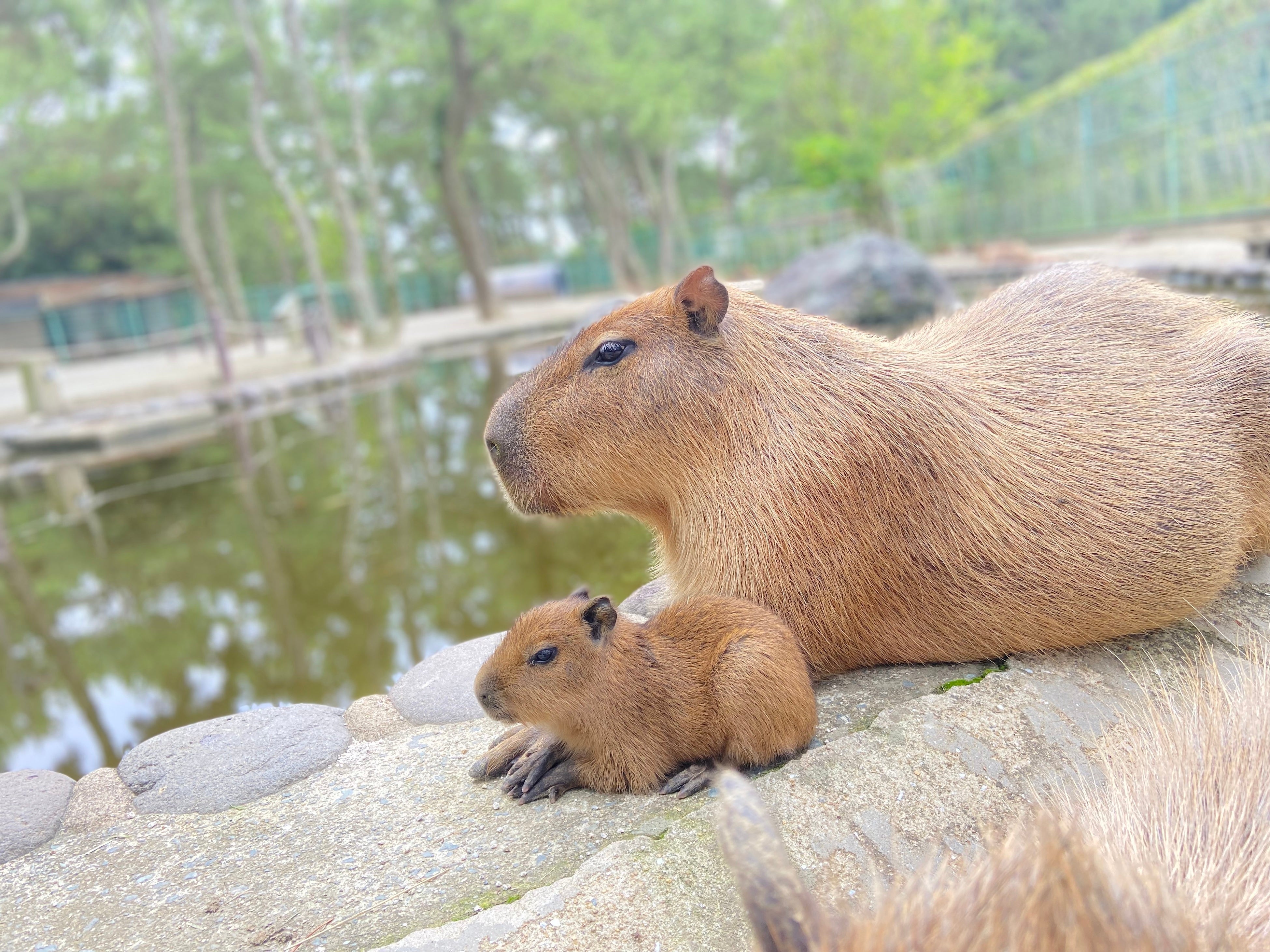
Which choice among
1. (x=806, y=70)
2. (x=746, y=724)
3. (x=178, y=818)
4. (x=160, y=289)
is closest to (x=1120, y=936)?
(x=746, y=724)

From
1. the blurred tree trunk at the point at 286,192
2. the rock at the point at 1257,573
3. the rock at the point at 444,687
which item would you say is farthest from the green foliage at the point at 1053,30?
the rock at the point at 444,687

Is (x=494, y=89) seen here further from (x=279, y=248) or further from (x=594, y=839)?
(x=594, y=839)

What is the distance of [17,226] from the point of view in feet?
91.8

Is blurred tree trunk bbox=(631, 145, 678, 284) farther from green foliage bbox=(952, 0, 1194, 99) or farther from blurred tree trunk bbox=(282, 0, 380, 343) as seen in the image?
green foliage bbox=(952, 0, 1194, 99)

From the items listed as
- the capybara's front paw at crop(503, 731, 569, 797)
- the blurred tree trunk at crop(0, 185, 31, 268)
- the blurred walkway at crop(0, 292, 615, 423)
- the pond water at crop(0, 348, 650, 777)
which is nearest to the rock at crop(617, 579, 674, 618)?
the capybara's front paw at crop(503, 731, 569, 797)

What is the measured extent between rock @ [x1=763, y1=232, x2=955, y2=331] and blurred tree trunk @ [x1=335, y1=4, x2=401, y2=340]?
12.8 m

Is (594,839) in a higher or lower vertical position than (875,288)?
lower

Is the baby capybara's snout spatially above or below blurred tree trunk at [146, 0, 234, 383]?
below

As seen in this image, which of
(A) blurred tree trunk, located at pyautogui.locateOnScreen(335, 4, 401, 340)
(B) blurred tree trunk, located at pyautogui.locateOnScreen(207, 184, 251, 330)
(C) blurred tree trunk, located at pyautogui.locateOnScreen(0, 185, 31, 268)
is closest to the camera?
(A) blurred tree trunk, located at pyautogui.locateOnScreen(335, 4, 401, 340)

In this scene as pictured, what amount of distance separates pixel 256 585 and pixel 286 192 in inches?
615

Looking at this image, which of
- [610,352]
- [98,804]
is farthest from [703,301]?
[98,804]

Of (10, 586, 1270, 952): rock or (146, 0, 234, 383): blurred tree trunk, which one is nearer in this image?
(10, 586, 1270, 952): rock

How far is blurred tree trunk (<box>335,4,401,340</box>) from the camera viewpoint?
65.6ft

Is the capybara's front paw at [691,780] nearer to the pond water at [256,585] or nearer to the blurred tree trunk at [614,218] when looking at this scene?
the pond water at [256,585]
